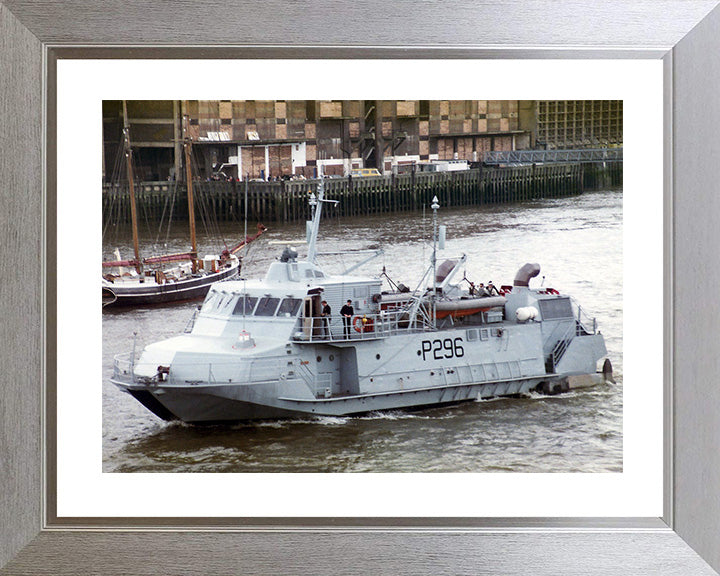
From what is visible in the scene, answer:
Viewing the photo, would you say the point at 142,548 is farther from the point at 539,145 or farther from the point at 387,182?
the point at 539,145

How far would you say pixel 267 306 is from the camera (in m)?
5.12

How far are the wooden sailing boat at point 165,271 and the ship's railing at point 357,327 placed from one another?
0.92 meters

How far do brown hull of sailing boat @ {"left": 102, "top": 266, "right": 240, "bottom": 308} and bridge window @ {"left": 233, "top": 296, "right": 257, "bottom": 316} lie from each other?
21 centimetres

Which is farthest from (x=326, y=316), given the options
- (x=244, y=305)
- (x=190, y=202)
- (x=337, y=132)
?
(x=337, y=132)

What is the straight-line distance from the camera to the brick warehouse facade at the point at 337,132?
11.8 ft

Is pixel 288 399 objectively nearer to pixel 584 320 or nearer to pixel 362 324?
pixel 362 324

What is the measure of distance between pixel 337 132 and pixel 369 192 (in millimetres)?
469

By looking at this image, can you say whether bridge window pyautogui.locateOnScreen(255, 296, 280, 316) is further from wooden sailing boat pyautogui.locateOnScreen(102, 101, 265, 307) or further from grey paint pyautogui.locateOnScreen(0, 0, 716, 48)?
grey paint pyautogui.locateOnScreen(0, 0, 716, 48)

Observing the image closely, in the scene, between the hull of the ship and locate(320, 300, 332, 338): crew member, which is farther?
locate(320, 300, 332, 338): crew member

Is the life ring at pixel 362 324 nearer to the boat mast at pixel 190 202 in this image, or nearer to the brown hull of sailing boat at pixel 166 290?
the brown hull of sailing boat at pixel 166 290

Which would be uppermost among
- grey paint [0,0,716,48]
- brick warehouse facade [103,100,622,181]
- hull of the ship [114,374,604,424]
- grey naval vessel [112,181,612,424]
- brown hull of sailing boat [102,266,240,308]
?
grey paint [0,0,716,48]

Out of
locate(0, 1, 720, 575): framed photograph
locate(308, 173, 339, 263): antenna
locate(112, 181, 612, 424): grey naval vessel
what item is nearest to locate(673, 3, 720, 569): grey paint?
locate(0, 1, 720, 575): framed photograph

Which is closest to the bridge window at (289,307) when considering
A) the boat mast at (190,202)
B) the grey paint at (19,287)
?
the boat mast at (190,202)

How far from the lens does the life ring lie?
5.28 meters
